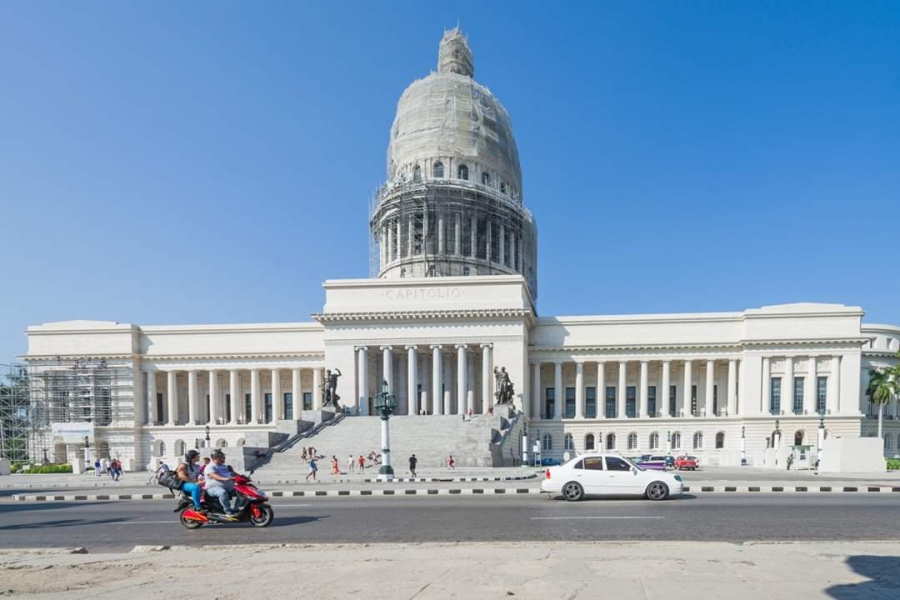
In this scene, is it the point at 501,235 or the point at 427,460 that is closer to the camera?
the point at 427,460

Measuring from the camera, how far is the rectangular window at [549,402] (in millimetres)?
54406

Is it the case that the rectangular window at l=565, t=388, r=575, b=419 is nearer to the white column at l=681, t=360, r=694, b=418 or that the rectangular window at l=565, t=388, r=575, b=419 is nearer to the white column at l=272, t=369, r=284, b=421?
the white column at l=681, t=360, r=694, b=418

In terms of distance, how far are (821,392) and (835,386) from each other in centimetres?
123

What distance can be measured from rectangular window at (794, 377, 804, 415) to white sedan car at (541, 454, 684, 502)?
41985mm

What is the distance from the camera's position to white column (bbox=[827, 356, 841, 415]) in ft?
158

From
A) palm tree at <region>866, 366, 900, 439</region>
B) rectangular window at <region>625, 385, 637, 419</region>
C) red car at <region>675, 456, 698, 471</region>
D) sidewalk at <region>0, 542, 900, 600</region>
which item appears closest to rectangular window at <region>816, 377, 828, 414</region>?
palm tree at <region>866, 366, 900, 439</region>

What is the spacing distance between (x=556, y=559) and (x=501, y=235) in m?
56.4

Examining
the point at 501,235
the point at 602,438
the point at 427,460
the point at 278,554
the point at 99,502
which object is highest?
the point at 501,235

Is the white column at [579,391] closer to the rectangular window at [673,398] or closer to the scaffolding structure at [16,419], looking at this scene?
the rectangular window at [673,398]

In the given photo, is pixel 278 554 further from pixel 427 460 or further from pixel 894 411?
pixel 894 411

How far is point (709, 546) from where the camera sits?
321 inches

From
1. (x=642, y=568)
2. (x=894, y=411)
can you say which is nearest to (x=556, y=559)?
(x=642, y=568)

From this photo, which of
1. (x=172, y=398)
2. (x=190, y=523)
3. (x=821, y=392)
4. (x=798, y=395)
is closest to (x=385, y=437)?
(x=190, y=523)

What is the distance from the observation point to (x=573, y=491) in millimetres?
15070
